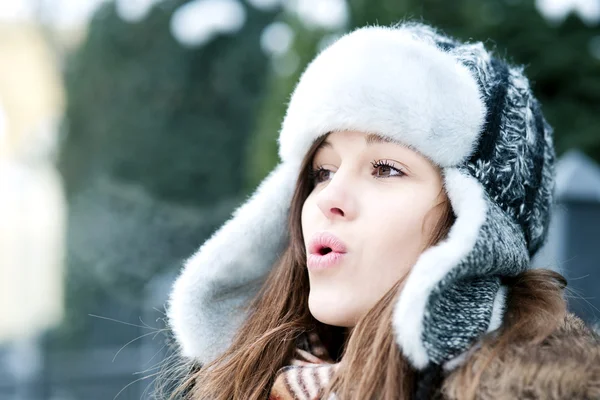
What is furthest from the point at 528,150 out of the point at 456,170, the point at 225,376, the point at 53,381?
the point at 53,381

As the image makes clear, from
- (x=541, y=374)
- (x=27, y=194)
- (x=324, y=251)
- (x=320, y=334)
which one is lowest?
(x=27, y=194)

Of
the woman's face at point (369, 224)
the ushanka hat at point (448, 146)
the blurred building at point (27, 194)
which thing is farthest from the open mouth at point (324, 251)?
the blurred building at point (27, 194)

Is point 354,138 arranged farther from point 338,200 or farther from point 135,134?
point 135,134

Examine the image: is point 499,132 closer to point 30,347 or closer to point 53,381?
point 53,381

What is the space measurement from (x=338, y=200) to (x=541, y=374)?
50 centimetres

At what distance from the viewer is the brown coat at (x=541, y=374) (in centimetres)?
111

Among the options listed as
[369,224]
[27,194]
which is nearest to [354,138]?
[369,224]

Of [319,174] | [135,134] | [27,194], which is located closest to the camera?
[319,174]

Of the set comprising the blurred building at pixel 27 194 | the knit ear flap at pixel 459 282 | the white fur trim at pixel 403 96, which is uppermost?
the white fur trim at pixel 403 96

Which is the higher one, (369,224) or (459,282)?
(369,224)

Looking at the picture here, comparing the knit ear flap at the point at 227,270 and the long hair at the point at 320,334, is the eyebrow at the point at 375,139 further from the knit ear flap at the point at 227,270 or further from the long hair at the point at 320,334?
the knit ear flap at the point at 227,270

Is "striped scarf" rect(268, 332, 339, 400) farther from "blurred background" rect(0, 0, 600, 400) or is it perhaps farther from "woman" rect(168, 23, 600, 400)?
"blurred background" rect(0, 0, 600, 400)

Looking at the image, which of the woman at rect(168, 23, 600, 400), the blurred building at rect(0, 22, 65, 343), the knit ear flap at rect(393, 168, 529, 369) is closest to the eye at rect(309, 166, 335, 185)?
the woman at rect(168, 23, 600, 400)

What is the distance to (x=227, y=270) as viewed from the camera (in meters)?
1.73
